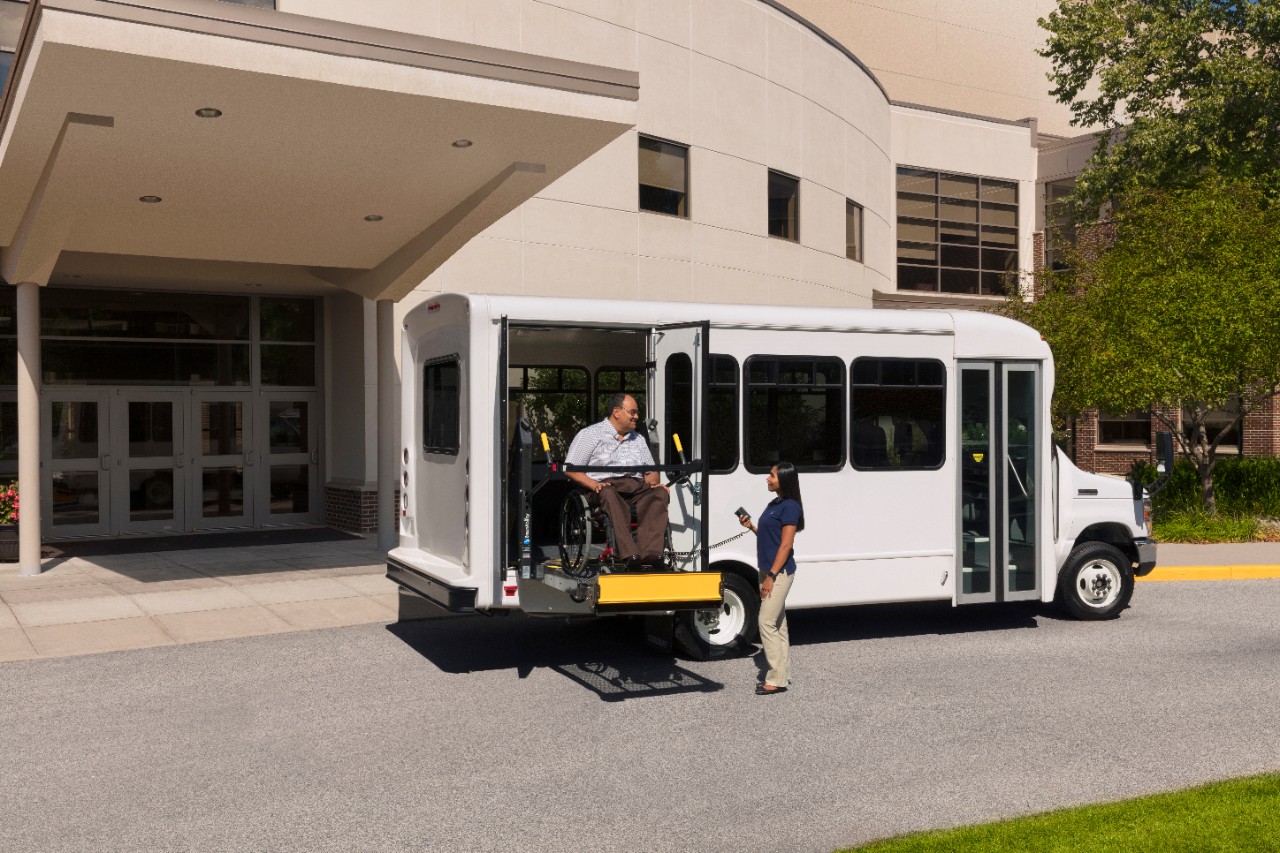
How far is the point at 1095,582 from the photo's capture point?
1116cm

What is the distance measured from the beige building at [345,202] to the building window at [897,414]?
3348mm

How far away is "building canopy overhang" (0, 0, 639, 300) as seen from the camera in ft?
28.8

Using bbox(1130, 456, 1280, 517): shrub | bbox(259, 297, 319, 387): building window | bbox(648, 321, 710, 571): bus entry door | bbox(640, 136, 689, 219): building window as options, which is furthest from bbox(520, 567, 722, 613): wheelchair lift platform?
bbox(1130, 456, 1280, 517): shrub

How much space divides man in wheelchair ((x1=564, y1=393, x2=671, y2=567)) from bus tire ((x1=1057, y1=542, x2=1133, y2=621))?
4.38 metres

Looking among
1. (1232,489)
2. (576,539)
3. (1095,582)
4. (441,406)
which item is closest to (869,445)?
(576,539)

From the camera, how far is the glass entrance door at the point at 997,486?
10430 millimetres

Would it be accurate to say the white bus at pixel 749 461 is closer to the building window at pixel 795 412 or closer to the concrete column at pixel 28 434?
the building window at pixel 795 412

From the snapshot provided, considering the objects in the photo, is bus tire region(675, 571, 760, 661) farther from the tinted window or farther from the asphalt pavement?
the tinted window

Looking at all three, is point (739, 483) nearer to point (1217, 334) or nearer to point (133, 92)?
point (133, 92)

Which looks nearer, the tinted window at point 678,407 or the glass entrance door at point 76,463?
the tinted window at point 678,407

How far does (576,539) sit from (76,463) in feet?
38.2

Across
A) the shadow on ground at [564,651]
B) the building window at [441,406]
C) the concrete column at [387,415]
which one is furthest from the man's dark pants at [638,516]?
the concrete column at [387,415]

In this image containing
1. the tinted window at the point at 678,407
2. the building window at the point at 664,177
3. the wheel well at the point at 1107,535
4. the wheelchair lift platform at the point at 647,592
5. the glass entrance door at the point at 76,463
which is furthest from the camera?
the building window at the point at 664,177

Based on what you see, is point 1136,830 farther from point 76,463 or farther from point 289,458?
→ point 76,463
